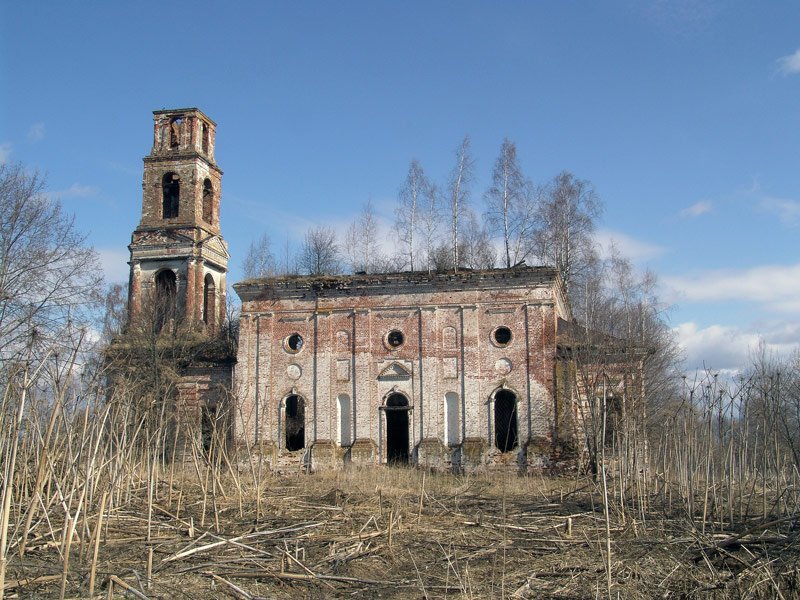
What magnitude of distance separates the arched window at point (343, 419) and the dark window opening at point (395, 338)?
7.12 feet

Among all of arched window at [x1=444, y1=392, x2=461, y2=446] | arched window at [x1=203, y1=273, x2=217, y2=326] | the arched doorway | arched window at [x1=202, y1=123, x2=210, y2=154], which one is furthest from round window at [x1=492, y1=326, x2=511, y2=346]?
arched window at [x1=202, y1=123, x2=210, y2=154]

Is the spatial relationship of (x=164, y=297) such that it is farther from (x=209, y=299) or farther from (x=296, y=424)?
(x=296, y=424)

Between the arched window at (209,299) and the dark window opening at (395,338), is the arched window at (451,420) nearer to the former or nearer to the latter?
the dark window opening at (395,338)

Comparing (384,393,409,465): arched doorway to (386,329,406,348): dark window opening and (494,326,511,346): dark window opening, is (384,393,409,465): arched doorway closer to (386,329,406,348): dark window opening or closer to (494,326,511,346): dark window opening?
(386,329,406,348): dark window opening

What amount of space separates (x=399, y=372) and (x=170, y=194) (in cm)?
1186

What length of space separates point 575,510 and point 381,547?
4.44m

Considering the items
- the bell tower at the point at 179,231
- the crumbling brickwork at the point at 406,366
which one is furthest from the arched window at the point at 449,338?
the bell tower at the point at 179,231

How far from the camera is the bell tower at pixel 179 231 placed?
27.5 m

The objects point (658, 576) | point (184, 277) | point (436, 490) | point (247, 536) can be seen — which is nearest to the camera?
point (658, 576)

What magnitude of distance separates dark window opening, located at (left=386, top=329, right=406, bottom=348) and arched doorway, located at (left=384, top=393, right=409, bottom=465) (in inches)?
61.5

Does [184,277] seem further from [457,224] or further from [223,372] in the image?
[457,224]

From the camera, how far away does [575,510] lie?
13.0m

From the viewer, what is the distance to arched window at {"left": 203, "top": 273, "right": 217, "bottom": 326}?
94.6 feet

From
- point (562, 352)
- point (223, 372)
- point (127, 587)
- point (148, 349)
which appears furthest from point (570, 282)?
point (127, 587)
